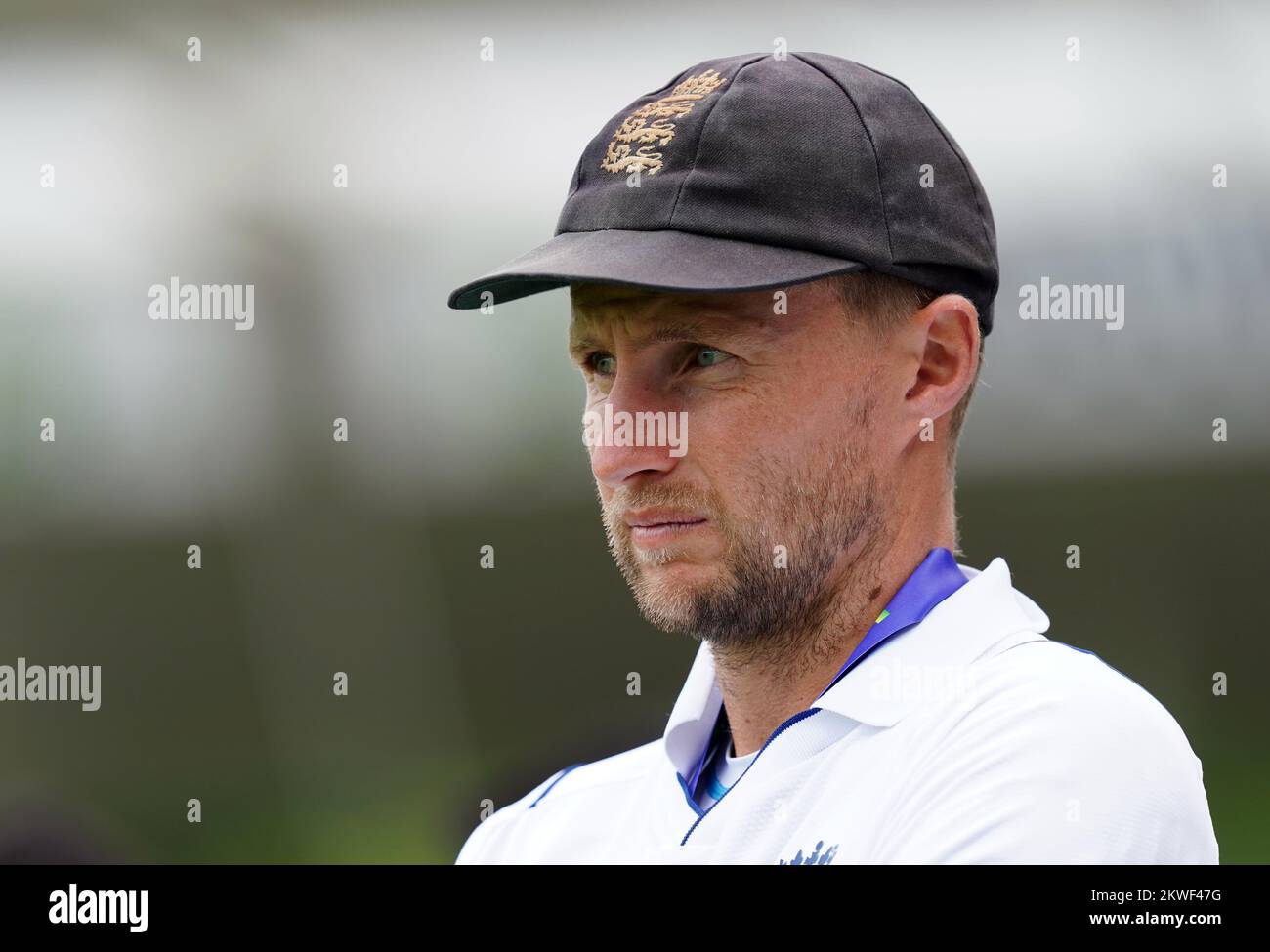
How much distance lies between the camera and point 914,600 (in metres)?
1.35

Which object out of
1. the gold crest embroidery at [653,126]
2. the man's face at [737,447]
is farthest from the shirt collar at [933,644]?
the gold crest embroidery at [653,126]

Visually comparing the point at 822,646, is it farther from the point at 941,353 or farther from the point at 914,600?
the point at 941,353

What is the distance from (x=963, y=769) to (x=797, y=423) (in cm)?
41

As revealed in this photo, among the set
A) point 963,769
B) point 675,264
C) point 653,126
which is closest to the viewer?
point 963,769

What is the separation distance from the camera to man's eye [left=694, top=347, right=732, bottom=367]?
1321 mm

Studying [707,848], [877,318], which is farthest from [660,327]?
[707,848]

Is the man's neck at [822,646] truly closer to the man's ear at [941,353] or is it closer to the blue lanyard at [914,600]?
the blue lanyard at [914,600]

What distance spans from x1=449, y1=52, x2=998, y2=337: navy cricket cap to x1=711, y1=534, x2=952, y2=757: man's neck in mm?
319

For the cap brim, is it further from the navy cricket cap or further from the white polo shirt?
the white polo shirt

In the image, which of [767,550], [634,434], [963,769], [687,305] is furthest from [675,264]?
[963,769]

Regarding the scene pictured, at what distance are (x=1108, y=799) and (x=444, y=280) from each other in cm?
334

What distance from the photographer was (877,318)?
1334 mm

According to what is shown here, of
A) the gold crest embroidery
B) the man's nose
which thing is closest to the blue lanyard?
the man's nose

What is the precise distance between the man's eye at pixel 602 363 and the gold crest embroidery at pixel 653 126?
208mm
